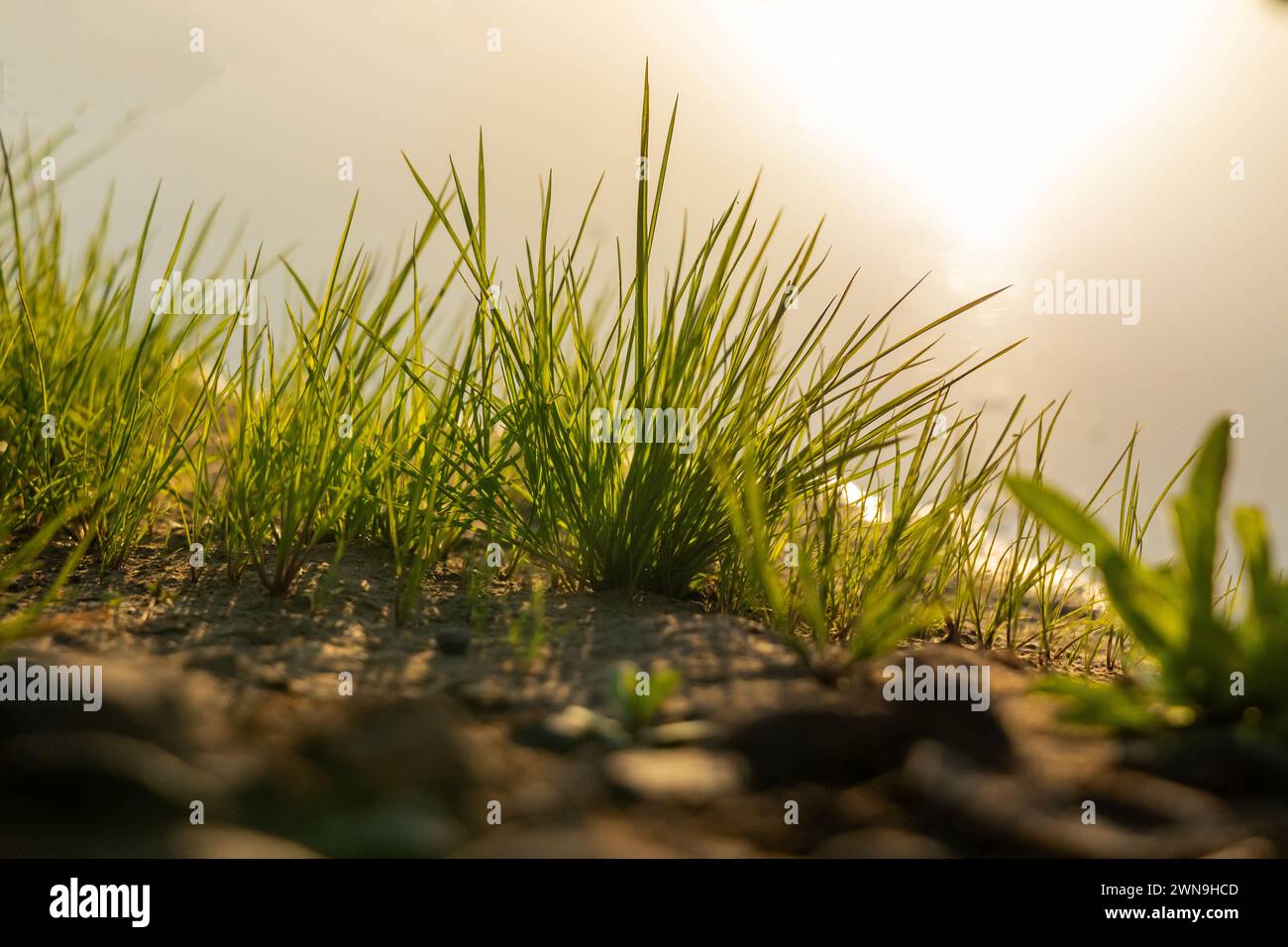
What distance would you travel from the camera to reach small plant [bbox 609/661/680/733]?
3.50 ft

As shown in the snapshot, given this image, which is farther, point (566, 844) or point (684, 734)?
point (684, 734)

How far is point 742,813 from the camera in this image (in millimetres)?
899

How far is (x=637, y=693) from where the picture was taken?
1.10 m

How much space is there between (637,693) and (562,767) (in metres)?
0.15

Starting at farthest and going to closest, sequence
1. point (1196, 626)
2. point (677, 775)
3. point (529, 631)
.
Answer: point (529, 631)
point (1196, 626)
point (677, 775)

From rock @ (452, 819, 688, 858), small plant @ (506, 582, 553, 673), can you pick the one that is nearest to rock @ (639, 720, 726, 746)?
rock @ (452, 819, 688, 858)

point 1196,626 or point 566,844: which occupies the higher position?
point 1196,626

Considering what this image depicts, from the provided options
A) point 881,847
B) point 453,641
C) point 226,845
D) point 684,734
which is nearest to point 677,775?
point 684,734

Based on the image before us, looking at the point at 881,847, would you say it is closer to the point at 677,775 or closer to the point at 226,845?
the point at 677,775

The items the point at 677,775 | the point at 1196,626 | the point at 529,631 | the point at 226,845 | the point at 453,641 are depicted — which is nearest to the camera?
the point at 226,845

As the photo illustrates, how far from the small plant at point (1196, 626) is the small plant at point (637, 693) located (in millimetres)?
464

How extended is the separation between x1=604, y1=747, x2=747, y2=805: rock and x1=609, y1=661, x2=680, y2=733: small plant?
0.06 meters

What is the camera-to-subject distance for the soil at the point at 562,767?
0.84 m
